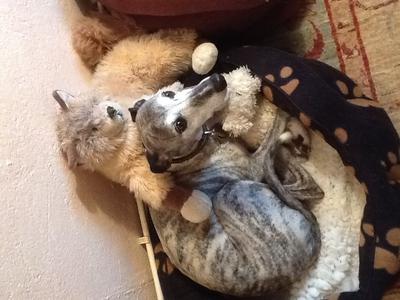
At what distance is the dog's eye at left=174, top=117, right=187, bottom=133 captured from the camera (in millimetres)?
1244

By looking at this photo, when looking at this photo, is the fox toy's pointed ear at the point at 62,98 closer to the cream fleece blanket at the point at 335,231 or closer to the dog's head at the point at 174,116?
the dog's head at the point at 174,116

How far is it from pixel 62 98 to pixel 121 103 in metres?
0.14

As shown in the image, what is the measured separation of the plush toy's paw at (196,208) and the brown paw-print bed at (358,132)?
0.96ft

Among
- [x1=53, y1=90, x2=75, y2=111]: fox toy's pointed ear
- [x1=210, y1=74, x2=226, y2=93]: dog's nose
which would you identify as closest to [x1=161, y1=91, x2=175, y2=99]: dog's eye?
[x1=210, y1=74, x2=226, y2=93]: dog's nose

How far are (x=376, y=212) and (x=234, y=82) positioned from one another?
435 millimetres

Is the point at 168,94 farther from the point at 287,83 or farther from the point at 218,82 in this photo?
the point at 287,83

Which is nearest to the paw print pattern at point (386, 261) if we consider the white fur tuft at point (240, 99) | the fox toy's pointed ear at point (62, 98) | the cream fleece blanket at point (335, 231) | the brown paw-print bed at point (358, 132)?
the brown paw-print bed at point (358, 132)

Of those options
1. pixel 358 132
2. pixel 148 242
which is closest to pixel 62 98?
pixel 148 242

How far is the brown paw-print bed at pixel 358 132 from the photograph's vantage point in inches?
47.5

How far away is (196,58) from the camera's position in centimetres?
137

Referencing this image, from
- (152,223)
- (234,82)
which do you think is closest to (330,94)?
(234,82)

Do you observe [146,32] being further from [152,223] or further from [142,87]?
[152,223]

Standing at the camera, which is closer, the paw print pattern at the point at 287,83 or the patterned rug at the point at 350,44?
the paw print pattern at the point at 287,83

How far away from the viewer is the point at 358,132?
48.4 inches
